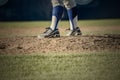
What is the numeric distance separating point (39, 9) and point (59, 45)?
9.49 meters

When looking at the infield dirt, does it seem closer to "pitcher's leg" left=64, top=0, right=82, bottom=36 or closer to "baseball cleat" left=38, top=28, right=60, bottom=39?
"baseball cleat" left=38, top=28, right=60, bottom=39

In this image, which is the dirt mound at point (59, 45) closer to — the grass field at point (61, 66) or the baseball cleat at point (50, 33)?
the baseball cleat at point (50, 33)

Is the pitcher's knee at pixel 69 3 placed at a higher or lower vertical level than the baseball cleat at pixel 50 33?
higher

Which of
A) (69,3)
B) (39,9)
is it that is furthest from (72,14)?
(39,9)

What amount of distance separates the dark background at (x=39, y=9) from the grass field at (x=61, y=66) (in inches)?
387

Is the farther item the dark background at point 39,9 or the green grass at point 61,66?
the dark background at point 39,9

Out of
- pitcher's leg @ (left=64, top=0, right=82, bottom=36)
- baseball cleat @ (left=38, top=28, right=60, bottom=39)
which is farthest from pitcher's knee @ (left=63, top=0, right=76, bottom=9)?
baseball cleat @ (left=38, top=28, right=60, bottom=39)

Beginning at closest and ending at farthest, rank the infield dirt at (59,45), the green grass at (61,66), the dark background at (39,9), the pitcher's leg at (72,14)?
the green grass at (61,66) < the infield dirt at (59,45) < the pitcher's leg at (72,14) < the dark background at (39,9)

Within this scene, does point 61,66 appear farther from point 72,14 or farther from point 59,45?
point 72,14

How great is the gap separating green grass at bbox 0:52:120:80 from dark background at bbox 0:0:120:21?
9905 millimetres

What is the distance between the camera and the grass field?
412cm

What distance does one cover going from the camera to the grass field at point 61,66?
4.12 metres

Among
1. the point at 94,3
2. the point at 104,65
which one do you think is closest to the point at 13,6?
the point at 94,3

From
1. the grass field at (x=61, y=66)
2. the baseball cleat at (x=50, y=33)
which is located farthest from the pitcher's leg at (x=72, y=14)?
the grass field at (x=61, y=66)
